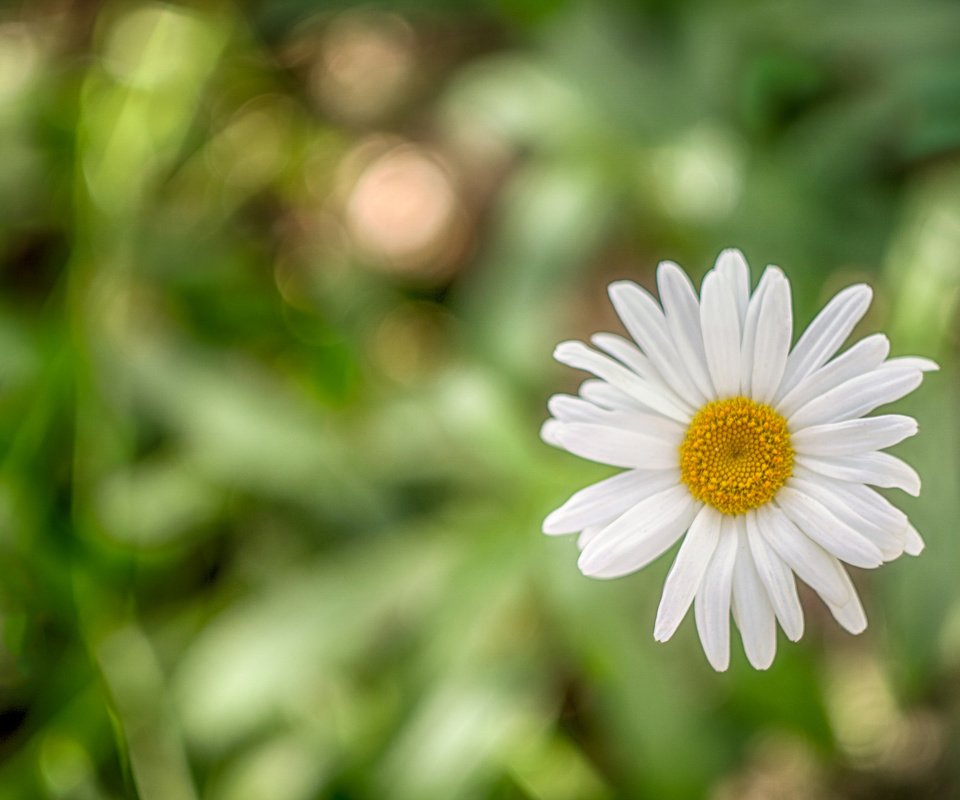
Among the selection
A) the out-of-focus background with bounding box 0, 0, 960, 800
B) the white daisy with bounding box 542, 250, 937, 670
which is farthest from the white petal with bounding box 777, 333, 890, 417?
the out-of-focus background with bounding box 0, 0, 960, 800

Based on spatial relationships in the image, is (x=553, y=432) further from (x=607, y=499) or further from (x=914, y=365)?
(x=914, y=365)

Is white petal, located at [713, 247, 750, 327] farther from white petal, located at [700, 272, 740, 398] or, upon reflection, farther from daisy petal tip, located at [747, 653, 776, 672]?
daisy petal tip, located at [747, 653, 776, 672]

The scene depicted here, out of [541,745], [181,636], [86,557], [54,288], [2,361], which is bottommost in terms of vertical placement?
[541,745]

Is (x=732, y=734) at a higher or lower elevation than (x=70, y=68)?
lower

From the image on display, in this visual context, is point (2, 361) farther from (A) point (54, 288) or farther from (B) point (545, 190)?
(B) point (545, 190)

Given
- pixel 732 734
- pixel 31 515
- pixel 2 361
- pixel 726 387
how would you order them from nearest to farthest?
pixel 726 387 < pixel 732 734 < pixel 31 515 < pixel 2 361

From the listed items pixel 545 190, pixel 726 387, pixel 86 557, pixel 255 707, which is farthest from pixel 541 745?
pixel 726 387

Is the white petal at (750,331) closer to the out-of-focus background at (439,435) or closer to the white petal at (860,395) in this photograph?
the white petal at (860,395)
